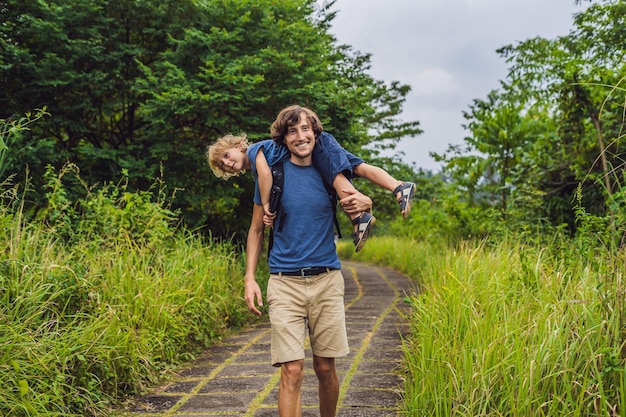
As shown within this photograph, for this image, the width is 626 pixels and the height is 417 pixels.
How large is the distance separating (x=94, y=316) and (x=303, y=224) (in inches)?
79.6

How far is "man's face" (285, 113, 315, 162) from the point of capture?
2994 millimetres

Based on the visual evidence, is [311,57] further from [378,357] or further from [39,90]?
[378,357]

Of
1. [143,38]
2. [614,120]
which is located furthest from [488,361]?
[143,38]

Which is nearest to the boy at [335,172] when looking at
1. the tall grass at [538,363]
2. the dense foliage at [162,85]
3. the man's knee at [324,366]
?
the man's knee at [324,366]

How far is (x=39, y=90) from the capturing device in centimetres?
778

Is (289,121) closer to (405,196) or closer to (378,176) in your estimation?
(378,176)

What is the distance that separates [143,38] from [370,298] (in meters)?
5.40

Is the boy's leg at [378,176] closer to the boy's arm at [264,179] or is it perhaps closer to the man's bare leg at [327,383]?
the boy's arm at [264,179]

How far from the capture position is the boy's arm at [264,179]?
120 inches

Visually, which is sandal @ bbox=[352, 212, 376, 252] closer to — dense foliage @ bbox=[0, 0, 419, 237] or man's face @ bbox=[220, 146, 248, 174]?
man's face @ bbox=[220, 146, 248, 174]


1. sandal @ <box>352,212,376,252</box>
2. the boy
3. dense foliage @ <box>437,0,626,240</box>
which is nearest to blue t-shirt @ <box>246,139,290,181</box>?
the boy

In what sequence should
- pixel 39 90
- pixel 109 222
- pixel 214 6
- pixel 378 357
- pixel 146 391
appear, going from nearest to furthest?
pixel 146 391 → pixel 378 357 → pixel 109 222 → pixel 39 90 → pixel 214 6

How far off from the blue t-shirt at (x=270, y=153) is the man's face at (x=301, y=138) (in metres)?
0.08

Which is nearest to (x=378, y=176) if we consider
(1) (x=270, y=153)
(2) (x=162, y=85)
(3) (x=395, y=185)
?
(3) (x=395, y=185)
